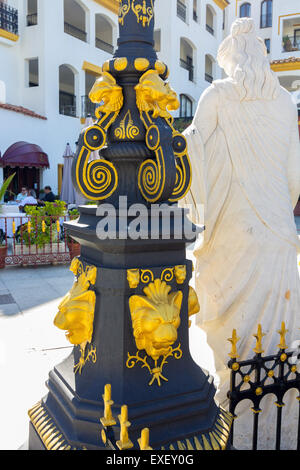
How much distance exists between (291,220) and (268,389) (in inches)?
46.3

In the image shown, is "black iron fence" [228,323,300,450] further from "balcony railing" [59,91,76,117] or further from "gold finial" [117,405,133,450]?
"balcony railing" [59,91,76,117]

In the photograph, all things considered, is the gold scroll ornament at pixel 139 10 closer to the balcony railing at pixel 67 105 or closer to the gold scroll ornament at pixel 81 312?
the gold scroll ornament at pixel 81 312

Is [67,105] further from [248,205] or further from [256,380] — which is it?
[256,380]

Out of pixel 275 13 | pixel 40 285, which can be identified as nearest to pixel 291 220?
pixel 40 285

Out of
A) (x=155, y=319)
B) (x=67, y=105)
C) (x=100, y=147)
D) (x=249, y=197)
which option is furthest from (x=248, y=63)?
(x=67, y=105)

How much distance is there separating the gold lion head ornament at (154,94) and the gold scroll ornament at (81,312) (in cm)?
63

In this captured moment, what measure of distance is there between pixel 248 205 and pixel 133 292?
1.53m

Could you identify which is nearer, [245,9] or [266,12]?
[266,12]

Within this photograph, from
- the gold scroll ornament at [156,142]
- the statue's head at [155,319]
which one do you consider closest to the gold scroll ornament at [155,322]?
the statue's head at [155,319]

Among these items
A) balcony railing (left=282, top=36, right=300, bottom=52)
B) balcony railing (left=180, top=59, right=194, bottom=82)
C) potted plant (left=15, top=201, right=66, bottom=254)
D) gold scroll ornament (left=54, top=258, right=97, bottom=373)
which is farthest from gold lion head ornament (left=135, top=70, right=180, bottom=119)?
balcony railing (left=282, top=36, right=300, bottom=52)

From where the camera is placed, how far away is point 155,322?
1406mm

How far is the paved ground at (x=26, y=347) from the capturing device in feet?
10.6

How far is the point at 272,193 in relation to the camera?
2.78 meters

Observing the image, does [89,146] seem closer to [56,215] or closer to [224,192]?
[224,192]
